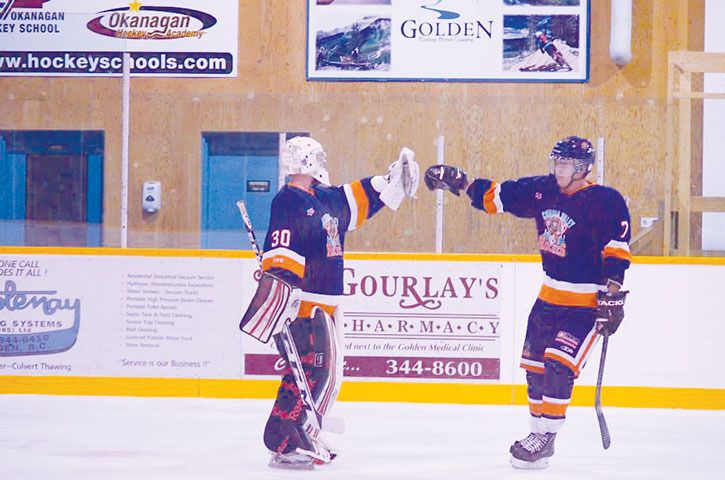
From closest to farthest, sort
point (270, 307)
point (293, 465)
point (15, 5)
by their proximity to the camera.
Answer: point (270, 307), point (293, 465), point (15, 5)

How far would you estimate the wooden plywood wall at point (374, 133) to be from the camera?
19.8 feet

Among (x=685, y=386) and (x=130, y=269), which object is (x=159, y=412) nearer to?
(x=130, y=269)

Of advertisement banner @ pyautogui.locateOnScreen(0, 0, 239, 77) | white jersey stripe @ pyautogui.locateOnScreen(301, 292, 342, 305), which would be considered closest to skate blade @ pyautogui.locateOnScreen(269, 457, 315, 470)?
white jersey stripe @ pyautogui.locateOnScreen(301, 292, 342, 305)

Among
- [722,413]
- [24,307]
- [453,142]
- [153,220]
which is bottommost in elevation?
[722,413]

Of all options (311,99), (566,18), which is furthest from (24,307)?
(566,18)

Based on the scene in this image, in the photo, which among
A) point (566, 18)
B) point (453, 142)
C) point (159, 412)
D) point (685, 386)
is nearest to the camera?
point (159, 412)

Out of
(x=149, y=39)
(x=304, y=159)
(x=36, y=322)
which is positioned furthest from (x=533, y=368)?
(x=149, y=39)

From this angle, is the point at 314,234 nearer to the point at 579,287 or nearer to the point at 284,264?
the point at 284,264

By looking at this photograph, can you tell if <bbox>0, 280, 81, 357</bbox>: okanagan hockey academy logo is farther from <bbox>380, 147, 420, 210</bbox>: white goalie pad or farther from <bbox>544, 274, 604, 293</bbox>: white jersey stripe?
<bbox>544, 274, 604, 293</bbox>: white jersey stripe

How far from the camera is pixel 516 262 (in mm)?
5816

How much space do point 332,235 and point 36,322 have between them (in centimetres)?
245

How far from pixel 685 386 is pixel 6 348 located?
11.2 ft

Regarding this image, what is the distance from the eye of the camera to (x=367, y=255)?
5.86 meters

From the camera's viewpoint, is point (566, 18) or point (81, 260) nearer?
point (81, 260)
